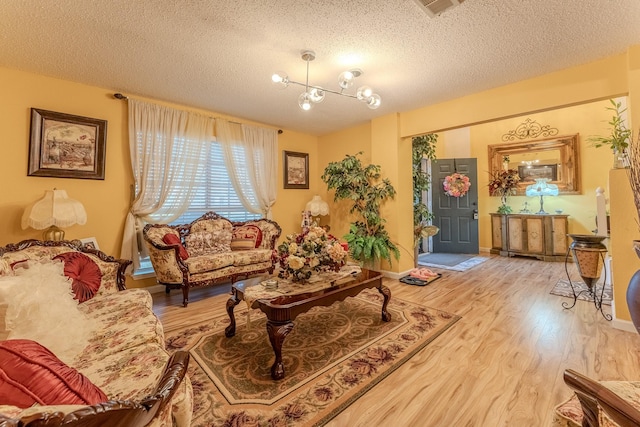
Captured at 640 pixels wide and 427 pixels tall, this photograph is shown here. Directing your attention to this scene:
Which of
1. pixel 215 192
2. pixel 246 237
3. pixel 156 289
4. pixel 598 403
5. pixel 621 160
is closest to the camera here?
pixel 598 403

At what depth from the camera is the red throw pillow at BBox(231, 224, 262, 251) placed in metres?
4.02

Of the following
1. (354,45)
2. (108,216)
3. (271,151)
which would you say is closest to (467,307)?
(354,45)

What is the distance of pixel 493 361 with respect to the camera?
1977 millimetres

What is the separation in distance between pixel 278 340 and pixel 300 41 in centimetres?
244

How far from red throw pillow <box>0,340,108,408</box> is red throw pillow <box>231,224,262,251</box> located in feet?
10.9

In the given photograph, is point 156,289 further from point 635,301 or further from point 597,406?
point 635,301

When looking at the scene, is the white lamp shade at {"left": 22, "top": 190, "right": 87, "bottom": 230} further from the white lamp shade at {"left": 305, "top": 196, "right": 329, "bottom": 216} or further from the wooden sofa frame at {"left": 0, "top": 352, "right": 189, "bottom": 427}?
the white lamp shade at {"left": 305, "top": 196, "right": 329, "bottom": 216}

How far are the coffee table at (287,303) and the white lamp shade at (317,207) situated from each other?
8.04 feet

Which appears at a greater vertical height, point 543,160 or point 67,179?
point 543,160

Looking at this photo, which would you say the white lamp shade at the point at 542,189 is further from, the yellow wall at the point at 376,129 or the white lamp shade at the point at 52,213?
the white lamp shade at the point at 52,213

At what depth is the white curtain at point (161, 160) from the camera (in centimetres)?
348

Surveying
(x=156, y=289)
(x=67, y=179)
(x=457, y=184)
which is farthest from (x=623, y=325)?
(x=67, y=179)

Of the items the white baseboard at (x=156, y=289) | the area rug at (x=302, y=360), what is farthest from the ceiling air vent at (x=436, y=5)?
the white baseboard at (x=156, y=289)

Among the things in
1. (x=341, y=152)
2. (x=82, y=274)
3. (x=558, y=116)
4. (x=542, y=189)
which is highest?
(x=558, y=116)
